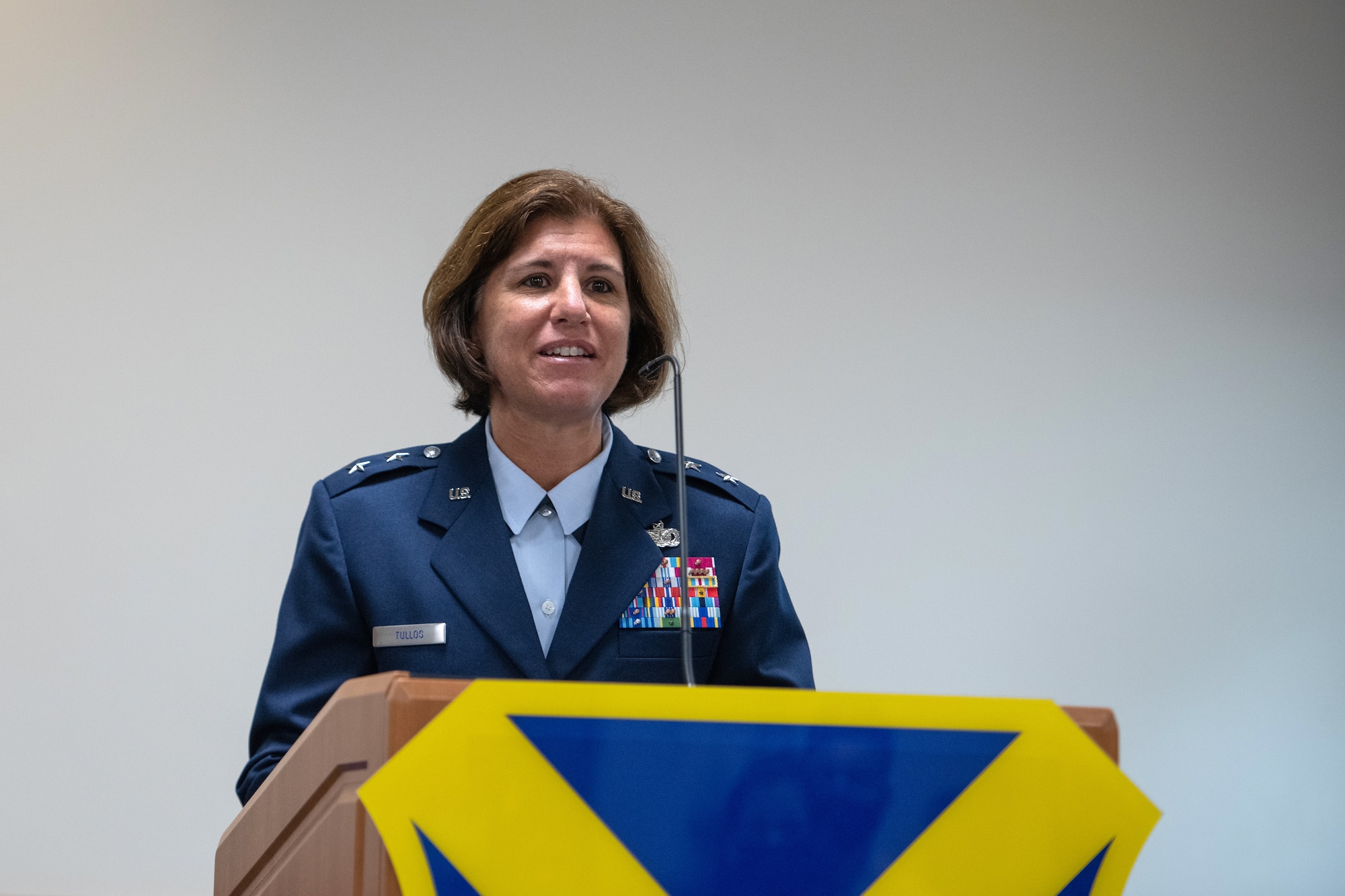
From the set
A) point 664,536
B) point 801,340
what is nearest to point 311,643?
point 664,536

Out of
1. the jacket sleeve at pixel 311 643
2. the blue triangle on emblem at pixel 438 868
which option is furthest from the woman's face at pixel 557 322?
the blue triangle on emblem at pixel 438 868

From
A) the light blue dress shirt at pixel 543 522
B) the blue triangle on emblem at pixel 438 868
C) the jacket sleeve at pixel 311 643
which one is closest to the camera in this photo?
the blue triangle on emblem at pixel 438 868

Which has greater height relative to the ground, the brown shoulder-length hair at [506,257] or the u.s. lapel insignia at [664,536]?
the brown shoulder-length hair at [506,257]

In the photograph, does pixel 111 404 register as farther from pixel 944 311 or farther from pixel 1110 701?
pixel 1110 701

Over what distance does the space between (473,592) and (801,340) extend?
1.56m

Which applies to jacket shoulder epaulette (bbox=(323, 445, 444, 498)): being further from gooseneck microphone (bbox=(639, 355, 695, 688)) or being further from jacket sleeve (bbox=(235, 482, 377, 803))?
gooseneck microphone (bbox=(639, 355, 695, 688))

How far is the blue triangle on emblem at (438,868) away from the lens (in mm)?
682

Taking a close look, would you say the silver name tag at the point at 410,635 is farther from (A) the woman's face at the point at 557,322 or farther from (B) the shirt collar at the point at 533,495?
(A) the woman's face at the point at 557,322

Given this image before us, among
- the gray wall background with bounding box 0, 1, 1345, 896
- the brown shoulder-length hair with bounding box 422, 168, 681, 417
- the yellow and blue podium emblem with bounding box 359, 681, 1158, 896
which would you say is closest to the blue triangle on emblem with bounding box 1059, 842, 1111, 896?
the yellow and blue podium emblem with bounding box 359, 681, 1158, 896

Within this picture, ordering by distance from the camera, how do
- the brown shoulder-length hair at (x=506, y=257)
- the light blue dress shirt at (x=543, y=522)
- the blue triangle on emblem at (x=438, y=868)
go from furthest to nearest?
the brown shoulder-length hair at (x=506, y=257) → the light blue dress shirt at (x=543, y=522) → the blue triangle on emblem at (x=438, y=868)

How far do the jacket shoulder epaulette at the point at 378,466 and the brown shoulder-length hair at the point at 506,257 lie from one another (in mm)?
123

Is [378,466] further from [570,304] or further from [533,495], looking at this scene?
[570,304]

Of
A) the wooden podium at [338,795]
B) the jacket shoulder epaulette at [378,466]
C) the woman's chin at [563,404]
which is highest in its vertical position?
the woman's chin at [563,404]

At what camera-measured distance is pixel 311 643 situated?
1.31 meters
